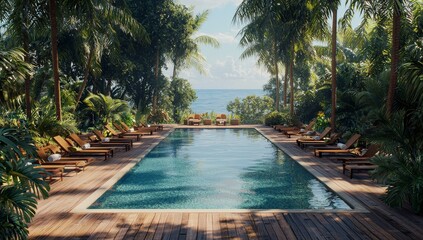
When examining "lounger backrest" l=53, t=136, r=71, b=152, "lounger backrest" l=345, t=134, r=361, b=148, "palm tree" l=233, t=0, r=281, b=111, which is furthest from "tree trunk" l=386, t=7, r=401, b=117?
"lounger backrest" l=53, t=136, r=71, b=152

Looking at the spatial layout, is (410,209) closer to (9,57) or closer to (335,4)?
(9,57)

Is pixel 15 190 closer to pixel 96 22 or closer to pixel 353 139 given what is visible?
pixel 353 139

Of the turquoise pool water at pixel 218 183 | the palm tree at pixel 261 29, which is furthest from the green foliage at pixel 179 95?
the turquoise pool water at pixel 218 183

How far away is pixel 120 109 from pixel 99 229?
17307mm

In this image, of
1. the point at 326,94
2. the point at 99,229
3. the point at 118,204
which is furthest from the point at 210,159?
the point at 326,94

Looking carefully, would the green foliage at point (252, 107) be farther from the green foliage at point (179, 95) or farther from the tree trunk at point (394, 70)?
the tree trunk at point (394, 70)

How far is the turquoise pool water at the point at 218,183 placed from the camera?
8516 millimetres

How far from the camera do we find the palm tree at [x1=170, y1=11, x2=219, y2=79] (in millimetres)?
28875

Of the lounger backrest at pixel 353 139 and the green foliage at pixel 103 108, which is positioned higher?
the green foliage at pixel 103 108

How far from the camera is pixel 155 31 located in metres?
27.0

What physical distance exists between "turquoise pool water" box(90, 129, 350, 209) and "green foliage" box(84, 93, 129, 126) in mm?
5621

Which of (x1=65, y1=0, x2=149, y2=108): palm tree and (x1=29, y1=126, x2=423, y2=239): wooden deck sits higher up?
(x1=65, y1=0, x2=149, y2=108): palm tree

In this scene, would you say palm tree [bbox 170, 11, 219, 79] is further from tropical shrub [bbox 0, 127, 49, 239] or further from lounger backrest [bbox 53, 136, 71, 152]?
tropical shrub [bbox 0, 127, 49, 239]

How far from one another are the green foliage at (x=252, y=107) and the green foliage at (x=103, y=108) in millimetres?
15539
